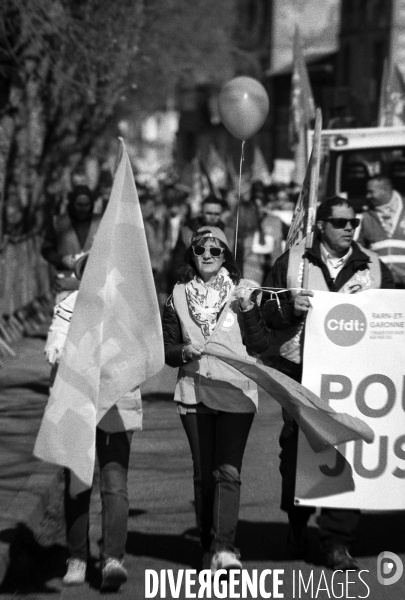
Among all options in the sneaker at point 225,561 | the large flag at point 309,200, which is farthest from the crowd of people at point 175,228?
the sneaker at point 225,561

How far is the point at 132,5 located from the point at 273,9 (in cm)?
4419

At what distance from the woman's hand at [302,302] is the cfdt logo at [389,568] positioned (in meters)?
1.35

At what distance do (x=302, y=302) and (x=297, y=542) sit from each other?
1264 millimetres

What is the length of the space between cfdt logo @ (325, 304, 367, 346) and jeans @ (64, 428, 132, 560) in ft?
3.96

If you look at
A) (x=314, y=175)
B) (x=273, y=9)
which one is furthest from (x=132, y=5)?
(x=273, y=9)

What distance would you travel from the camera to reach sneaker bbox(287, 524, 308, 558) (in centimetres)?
681

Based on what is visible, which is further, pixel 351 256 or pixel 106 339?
pixel 351 256

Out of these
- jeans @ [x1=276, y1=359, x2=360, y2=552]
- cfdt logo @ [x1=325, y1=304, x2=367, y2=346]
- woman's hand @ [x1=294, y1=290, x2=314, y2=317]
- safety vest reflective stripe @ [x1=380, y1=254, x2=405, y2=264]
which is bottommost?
jeans @ [x1=276, y1=359, x2=360, y2=552]

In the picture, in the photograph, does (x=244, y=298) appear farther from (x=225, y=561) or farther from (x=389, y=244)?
(x=389, y=244)

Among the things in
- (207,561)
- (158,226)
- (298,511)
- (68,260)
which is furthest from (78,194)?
(158,226)

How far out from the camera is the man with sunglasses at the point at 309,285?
6734 mm

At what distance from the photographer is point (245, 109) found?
10.2 metres

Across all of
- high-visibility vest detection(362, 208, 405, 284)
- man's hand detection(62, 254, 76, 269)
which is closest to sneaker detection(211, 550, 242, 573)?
man's hand detection(62, 254, 76, 269)

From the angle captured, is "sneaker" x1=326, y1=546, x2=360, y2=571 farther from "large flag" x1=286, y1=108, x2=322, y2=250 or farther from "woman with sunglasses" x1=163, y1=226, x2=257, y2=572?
"large flag" x1=286, y1=108, x2=322, y2=250
